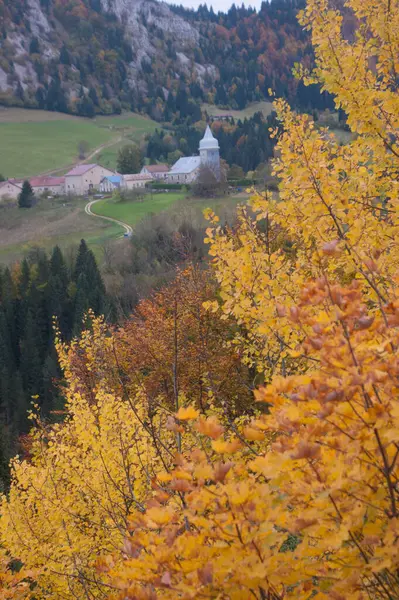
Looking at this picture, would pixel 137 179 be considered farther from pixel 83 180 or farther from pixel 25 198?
pixel 25 198

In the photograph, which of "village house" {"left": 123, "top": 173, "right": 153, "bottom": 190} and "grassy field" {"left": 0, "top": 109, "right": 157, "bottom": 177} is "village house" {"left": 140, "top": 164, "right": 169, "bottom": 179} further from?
"grassy field" {"left": 0, "top": 109, "right": 157, "bottom": 177}

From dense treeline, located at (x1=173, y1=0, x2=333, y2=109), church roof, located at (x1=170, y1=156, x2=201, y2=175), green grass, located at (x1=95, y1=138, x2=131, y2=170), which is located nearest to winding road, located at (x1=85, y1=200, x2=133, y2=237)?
church roof, located at (x1=170, y1=156, x2=201, y2=175)

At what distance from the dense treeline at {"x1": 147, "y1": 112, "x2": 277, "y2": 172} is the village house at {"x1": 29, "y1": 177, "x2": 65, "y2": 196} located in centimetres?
2607

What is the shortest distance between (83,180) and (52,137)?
1426 inches

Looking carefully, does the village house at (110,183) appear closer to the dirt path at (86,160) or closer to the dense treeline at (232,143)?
the dirt path at (86,160)

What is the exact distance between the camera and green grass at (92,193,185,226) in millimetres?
54184

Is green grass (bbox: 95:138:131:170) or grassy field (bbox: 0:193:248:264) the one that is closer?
grassy field (bbox: 0:193:248:264)

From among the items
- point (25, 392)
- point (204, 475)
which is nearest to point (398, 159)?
point (204, 475)

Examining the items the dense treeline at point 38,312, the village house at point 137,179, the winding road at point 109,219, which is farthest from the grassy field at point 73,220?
the village house at point 137,179

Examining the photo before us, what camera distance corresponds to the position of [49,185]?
78.6 metres

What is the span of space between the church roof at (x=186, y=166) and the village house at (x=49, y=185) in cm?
1742

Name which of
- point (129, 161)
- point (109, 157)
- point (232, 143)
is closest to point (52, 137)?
point (109, 157)

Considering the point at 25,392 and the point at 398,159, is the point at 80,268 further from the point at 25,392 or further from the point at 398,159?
the point at 398,159

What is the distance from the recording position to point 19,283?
1516 inches
